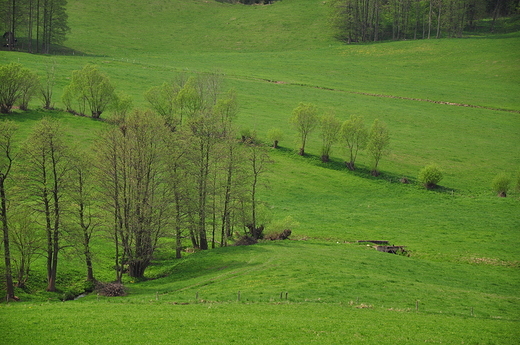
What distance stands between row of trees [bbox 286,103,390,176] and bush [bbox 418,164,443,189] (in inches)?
306

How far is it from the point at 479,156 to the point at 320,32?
105 metres

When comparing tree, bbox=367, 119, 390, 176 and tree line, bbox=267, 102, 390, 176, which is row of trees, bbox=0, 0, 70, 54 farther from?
tree, bbox=367, 119, 390, 176

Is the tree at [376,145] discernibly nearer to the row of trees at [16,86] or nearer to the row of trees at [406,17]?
the row of trees at [16,86]

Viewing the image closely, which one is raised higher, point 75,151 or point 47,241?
point 75,151

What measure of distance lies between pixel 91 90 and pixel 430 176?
201 feet

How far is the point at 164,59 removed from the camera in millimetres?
141250

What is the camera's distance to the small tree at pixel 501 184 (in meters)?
74.1

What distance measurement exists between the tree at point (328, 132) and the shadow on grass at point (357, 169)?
1518mm

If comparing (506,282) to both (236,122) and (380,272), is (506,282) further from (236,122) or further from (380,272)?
(236,122)

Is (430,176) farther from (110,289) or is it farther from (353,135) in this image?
(110,289)

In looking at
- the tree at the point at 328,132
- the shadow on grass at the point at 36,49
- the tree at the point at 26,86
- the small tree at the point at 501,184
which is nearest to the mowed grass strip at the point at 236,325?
the small tree at the point at 501,184

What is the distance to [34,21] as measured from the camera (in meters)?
130

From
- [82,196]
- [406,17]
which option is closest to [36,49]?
[82,196]

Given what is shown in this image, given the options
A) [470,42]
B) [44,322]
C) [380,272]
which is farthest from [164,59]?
[44,322]
